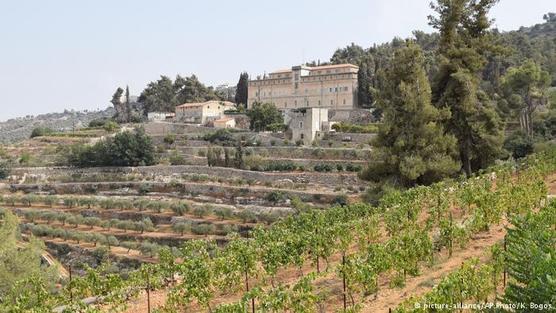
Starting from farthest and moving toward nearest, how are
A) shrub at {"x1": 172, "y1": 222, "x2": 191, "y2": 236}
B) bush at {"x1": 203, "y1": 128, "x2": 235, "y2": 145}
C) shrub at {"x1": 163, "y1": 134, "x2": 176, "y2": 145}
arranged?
shrub at {"x1": 163, "y1": 134, "x2": 176, "y2": 145}
bush at {"x1": 203, "y1": 128, "x2": 235, "y2": 145}
shrub at {"x1": 172, "y1": 222, "x2": 191, "y2": 236}

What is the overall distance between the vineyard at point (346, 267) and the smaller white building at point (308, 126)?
Result: 31289 mm

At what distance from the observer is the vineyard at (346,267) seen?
729cm

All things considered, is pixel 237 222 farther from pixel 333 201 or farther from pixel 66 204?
pixel 66 204

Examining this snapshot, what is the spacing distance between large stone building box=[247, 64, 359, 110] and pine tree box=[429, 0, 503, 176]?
3902 centimetres

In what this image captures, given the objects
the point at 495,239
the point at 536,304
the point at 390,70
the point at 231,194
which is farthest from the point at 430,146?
the point at 231,194

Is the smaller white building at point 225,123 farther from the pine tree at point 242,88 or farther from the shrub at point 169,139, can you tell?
the pine tree at point 242,88

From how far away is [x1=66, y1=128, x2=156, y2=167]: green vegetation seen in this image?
155ft

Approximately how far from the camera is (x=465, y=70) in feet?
68.7

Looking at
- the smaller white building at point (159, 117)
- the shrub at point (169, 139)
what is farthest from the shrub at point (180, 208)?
the smaller white building at point (159, 117)

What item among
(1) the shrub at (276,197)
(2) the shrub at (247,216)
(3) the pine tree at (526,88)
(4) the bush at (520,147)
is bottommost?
(2) the shrub at (247,216)

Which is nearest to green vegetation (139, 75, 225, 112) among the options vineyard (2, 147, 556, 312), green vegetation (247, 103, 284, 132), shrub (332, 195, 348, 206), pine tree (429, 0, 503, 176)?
green vegetation (247, 103, 284, 132)

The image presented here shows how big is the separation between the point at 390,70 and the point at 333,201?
46.5 ft

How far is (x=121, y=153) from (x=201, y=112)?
65.1ft

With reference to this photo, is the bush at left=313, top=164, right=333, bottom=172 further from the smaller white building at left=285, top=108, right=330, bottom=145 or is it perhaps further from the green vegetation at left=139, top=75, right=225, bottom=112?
the green vegetation at left=139, top=75, right=225, bottom=112
